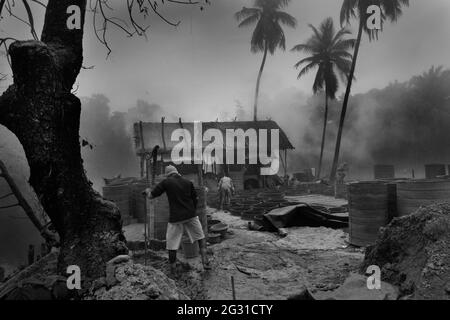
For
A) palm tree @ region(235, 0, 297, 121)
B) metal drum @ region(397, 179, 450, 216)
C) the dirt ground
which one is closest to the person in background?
the dirt ground

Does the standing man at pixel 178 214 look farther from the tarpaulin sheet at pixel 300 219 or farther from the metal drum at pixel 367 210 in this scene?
the tarpaulin sheet at pixel 300 219

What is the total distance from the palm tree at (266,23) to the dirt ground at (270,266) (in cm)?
2230

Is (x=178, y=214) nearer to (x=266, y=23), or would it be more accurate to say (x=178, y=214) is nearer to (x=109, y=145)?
(x=266, y=23)

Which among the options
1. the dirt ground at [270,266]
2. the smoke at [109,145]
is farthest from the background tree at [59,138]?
the smoke at [109,145]

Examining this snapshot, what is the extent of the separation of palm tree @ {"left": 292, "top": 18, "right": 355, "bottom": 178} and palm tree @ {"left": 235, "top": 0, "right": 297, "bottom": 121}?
7.42 feet

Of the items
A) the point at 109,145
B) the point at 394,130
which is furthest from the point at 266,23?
the point at 109,145

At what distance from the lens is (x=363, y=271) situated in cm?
497

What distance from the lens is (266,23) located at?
29.1 metres

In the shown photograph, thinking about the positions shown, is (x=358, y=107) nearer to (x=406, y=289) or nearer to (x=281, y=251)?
(x=281, y=251)

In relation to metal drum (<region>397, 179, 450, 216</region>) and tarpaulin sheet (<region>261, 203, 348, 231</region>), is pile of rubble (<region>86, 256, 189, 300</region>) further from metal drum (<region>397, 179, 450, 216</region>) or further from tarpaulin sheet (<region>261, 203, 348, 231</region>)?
tarpaulin sheet (<region>261, 203, 348, 231</region>)

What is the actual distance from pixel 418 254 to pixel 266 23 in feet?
91.2

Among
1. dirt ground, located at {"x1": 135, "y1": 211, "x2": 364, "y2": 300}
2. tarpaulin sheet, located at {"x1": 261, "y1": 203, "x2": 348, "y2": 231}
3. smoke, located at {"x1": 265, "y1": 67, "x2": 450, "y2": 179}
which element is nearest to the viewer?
dirt ground, located at {"x1": 135, "y1": 211, "x2": 364, "y2": 300}

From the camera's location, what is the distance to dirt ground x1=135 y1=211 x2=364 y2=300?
15.6 ft
